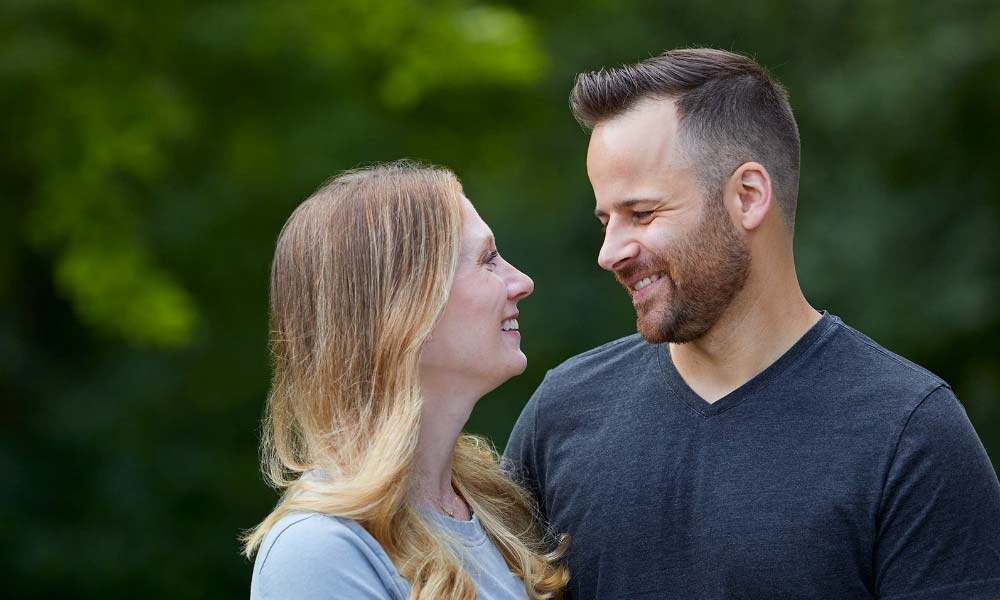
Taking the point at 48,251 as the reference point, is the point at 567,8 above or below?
above

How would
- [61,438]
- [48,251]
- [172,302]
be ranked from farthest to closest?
[61,438] → [48,251] → [172,302]

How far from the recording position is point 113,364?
8.85 m

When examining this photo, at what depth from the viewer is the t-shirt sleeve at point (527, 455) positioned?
3.11 metres

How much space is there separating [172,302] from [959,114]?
5908 millimetres

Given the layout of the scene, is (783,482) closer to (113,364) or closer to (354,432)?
(354,432)

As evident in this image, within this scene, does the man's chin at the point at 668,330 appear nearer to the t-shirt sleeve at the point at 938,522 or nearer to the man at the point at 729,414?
the man at the point at 729,414

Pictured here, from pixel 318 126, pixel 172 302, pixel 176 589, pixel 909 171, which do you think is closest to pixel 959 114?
pixel 909 171

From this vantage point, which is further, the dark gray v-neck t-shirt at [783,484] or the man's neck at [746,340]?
the man's neck at [746,340]

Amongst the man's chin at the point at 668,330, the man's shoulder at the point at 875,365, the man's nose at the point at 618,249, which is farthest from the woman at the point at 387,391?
the man's shoulder at the point at 875,365

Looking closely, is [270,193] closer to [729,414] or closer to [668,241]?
[668,241]

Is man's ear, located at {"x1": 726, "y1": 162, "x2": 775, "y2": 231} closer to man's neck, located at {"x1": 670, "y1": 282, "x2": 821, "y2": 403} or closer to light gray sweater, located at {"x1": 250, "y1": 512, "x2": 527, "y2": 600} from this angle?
man's neck, located at {"x1": 670, "y1": 282, "x2": 821, "y2": 403}

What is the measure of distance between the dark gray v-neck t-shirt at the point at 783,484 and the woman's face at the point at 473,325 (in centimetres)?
34

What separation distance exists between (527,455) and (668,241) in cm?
71

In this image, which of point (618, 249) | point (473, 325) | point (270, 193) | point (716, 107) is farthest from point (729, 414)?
point (270, 193)
